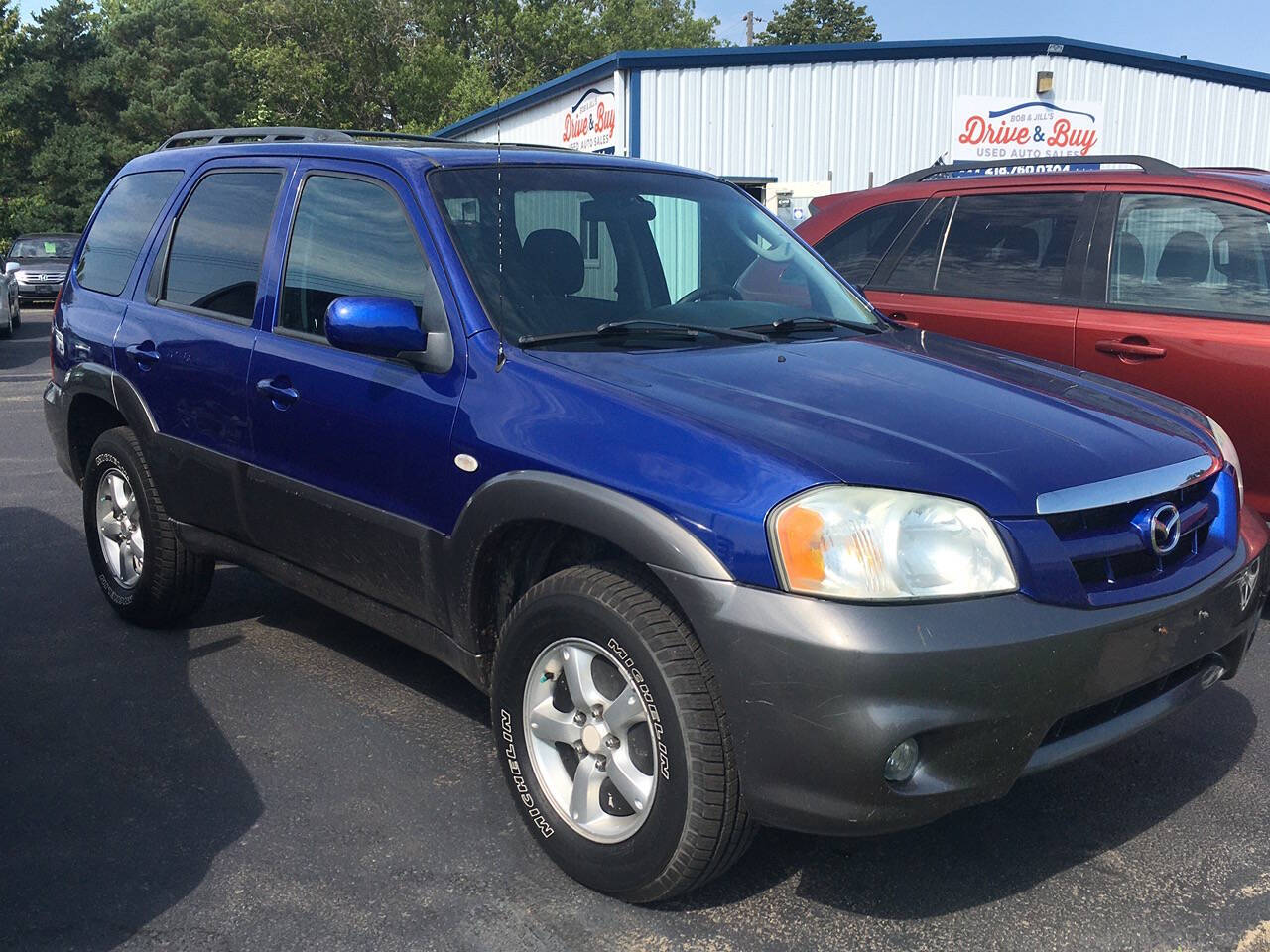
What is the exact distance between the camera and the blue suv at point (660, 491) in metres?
2.44

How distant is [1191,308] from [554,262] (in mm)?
2954

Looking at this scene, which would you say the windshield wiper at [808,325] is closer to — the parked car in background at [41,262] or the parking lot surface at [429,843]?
the parking lot surface at [429,843]

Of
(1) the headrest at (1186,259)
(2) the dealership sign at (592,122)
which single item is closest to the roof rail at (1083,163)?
(1) the headrest at (1186,259)

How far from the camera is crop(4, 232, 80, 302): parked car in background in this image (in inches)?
1049

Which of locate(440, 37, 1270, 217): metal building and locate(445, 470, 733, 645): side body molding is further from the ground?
locate(440, 37, 1270, 217): metal building

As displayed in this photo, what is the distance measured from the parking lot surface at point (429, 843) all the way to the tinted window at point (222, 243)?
4.35ft

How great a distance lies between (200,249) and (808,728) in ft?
9.74

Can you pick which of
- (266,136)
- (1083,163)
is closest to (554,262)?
(266,136)

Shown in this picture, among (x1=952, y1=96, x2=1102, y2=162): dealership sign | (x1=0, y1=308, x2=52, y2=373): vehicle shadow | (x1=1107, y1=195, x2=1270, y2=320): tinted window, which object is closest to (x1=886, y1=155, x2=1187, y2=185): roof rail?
(x1=1107, y1=195, x2=1270, y2=320): tinted window

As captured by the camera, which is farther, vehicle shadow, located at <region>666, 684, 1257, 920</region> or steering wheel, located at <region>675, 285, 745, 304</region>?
steering wheel, located at <region>675, 285, 745, 304</region>

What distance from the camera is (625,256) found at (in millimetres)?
3822

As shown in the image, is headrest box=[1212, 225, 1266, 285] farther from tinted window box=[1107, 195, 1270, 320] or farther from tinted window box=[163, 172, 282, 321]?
tinted window box=[163, 172, 282, 321]

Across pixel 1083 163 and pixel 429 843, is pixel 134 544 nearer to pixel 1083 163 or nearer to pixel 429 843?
pixel 429 843

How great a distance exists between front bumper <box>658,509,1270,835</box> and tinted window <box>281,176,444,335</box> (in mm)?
1376
